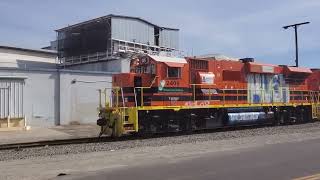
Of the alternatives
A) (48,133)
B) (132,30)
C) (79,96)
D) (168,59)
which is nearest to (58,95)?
(79,96)

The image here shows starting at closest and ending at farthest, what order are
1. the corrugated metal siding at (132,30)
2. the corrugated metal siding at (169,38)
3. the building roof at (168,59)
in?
the building roof at (168,59) → the corrugated metal siding at (132,30) → the corrugated metal siding at (169,38)

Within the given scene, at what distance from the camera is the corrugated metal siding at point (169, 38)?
196ft

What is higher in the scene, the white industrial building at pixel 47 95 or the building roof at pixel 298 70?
the building roof at pixel 298 70

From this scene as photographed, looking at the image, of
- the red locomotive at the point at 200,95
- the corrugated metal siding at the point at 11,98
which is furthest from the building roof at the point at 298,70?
the corrugated metal siding at the point at 11,98

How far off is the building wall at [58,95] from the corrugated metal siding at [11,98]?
0.36 metres

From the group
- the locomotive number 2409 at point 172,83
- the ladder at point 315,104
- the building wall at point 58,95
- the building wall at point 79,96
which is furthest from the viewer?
the ladder at point 315,104

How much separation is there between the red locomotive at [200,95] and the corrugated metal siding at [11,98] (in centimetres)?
789

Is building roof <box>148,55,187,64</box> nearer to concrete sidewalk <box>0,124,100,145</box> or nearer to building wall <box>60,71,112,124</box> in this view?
concrete sidewalk <box>0,124,100,145</box>

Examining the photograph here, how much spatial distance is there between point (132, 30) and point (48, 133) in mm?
29908

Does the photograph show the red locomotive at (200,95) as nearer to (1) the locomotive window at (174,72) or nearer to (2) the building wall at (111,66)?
(1) the locomotive window at (174,72)

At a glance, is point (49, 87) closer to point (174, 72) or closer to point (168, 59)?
point (168, 59)

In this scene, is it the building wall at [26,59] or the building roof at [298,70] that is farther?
the building wall at [26,59]

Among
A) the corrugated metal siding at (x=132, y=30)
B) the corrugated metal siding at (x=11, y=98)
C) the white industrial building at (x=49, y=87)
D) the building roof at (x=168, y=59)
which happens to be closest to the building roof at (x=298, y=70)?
the white industrial building at (x=49, y=87)

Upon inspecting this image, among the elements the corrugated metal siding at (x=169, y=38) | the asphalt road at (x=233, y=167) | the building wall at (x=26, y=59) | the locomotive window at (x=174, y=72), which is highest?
the corrugated metal siding at (x=169, y=38)
